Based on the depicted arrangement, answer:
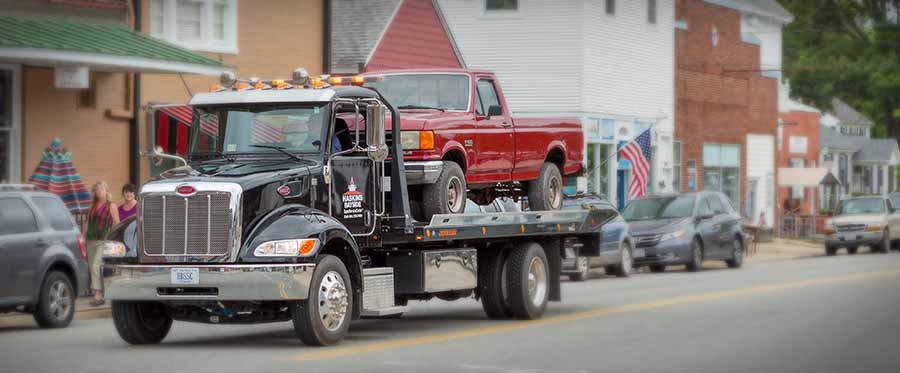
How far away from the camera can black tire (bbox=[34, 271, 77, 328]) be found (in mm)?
17594

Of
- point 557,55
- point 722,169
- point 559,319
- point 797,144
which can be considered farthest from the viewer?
point 797,144

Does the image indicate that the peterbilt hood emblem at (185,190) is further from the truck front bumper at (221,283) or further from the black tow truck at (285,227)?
the truck front bumper at (221,283)

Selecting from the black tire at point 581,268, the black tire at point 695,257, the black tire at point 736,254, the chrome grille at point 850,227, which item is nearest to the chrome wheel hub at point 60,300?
the black tire at point 581,268

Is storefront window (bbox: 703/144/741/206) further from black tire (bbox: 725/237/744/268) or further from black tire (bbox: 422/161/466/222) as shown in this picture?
black tire (bbox: 422/161/466/222)

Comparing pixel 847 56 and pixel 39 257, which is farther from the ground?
pixel 847 56

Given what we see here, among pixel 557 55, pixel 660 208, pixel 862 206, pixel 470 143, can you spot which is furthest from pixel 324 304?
pixel 862 206

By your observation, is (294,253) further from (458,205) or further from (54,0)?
(54,0)

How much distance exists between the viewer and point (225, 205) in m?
13.9

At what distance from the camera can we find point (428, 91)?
58.2ft

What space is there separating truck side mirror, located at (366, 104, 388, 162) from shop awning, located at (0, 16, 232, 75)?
8696 mm

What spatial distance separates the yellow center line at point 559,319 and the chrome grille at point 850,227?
13347mm

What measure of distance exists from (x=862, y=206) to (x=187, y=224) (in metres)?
32.0

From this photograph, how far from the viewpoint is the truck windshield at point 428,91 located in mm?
17625

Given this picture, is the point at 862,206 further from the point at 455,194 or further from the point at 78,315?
the point at 455,194
